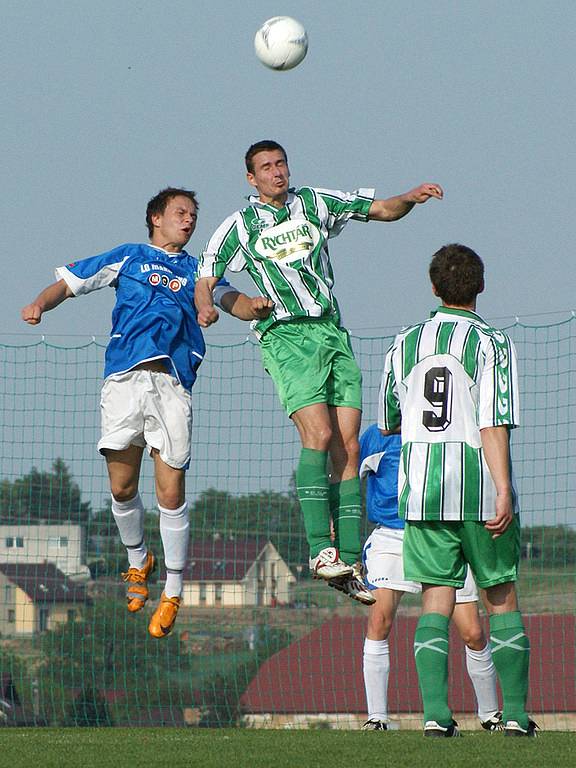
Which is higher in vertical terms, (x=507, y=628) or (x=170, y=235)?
(x=170, y=235)

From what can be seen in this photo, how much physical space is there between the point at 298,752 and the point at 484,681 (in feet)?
8.95

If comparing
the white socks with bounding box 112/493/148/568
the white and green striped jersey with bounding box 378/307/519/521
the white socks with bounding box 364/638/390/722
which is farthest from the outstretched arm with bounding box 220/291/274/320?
the white socks with bounding box 364/638/390/722

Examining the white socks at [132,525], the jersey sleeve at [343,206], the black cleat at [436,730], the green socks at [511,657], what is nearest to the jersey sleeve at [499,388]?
the green socks at [511,657]

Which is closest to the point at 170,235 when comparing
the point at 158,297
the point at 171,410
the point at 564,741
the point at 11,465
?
the point at 158,297

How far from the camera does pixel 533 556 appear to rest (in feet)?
40.9

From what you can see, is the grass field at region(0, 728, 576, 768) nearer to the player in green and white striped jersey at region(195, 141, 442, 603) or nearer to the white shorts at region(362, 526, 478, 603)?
the player in green and white striped jersey at region(195, 141, 442, 603)

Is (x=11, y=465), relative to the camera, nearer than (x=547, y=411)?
No

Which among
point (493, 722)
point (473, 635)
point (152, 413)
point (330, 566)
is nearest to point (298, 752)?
point (330, 566)

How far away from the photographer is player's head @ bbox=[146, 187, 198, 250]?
836cm

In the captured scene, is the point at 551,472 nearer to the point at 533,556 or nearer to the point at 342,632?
the point at 533,556

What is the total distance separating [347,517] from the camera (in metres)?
7.45

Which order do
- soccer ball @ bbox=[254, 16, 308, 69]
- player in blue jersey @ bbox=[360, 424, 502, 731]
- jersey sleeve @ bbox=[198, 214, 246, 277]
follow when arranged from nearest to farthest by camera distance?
jersey sleeve @ bbox=[198, 214, 246, 277] → soccer ball @ bbox=[254, 16, 308, 69] → player in blue jersey @ bbox=[360, 424, 502, 731]

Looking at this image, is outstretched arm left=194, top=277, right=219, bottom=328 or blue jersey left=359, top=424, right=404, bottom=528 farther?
blue jersey left=359, top=424, right=404, bottom=528

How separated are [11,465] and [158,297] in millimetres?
5133
